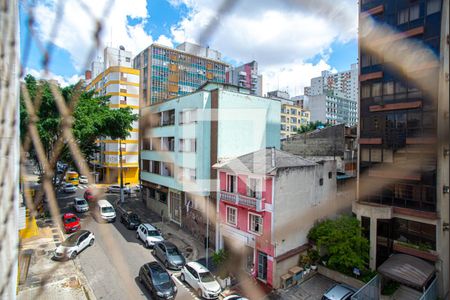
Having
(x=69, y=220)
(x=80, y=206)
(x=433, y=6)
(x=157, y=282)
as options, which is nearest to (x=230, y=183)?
(x=157, y=282)

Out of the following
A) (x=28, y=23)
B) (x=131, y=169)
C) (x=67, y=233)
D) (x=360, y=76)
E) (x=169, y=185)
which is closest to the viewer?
(x=28, y=23)

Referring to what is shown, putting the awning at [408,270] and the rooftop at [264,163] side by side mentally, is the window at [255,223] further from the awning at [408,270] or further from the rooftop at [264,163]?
the awning at [408,270]

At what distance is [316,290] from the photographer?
8.72 m

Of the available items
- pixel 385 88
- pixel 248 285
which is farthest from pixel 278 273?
pixel 385 88

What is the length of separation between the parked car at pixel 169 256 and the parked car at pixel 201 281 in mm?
677

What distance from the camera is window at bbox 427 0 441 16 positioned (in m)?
8.30

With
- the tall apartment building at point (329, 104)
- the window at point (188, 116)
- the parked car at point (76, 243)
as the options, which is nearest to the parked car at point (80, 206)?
the parked car at point (76, 243)

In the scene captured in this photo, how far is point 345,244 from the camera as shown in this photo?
29.1 ft

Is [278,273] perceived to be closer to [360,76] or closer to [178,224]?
[178,224]

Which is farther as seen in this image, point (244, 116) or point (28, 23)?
point (244, 116)

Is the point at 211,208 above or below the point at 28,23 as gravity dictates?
below

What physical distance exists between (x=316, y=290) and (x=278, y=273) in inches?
53.2

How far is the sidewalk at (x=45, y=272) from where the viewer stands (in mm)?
7253

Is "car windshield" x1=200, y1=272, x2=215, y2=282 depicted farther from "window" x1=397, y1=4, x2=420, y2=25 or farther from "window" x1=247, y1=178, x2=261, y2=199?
"window" x1=397, y1=4, x2=420, y2=25
